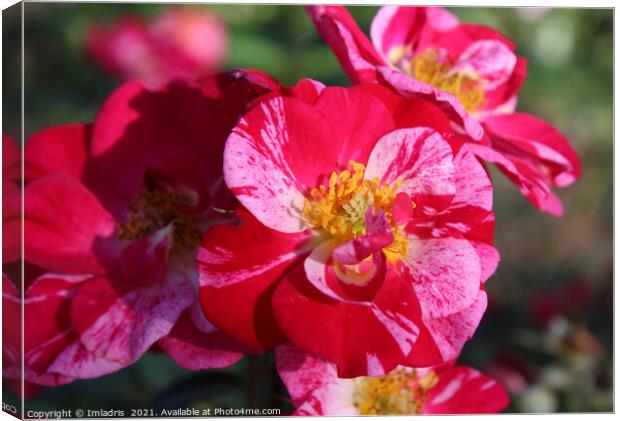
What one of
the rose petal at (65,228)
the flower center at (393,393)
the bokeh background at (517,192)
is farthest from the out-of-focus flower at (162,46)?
the flower center at (393,393)

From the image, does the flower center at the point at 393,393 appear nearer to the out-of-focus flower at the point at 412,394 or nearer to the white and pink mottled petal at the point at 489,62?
the out-of-focus flower at the point at 412,394

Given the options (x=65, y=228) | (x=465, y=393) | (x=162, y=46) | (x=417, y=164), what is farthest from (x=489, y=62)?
(x=162, y=46)

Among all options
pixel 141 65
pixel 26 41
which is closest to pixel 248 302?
pixel 26 41

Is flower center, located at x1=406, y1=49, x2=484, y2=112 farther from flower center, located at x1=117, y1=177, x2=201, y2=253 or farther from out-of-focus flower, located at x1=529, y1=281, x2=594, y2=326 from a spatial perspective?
out-of-focus flower, located at x1=529, y1=281, x2=594, y2=326

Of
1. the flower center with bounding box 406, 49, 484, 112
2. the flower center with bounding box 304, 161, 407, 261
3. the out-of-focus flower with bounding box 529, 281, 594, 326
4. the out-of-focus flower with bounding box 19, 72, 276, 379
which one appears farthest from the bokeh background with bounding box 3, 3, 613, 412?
the flower center with bounding box 304, 161, 407, 261

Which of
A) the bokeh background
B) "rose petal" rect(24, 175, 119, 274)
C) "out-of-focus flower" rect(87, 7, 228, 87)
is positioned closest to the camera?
"rose petal" rect(24, 175, 119, 274)

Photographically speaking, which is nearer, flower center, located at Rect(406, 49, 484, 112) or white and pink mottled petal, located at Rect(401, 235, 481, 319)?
white and pink mottled petal, located at Rect(401, 235, 481, 319)
